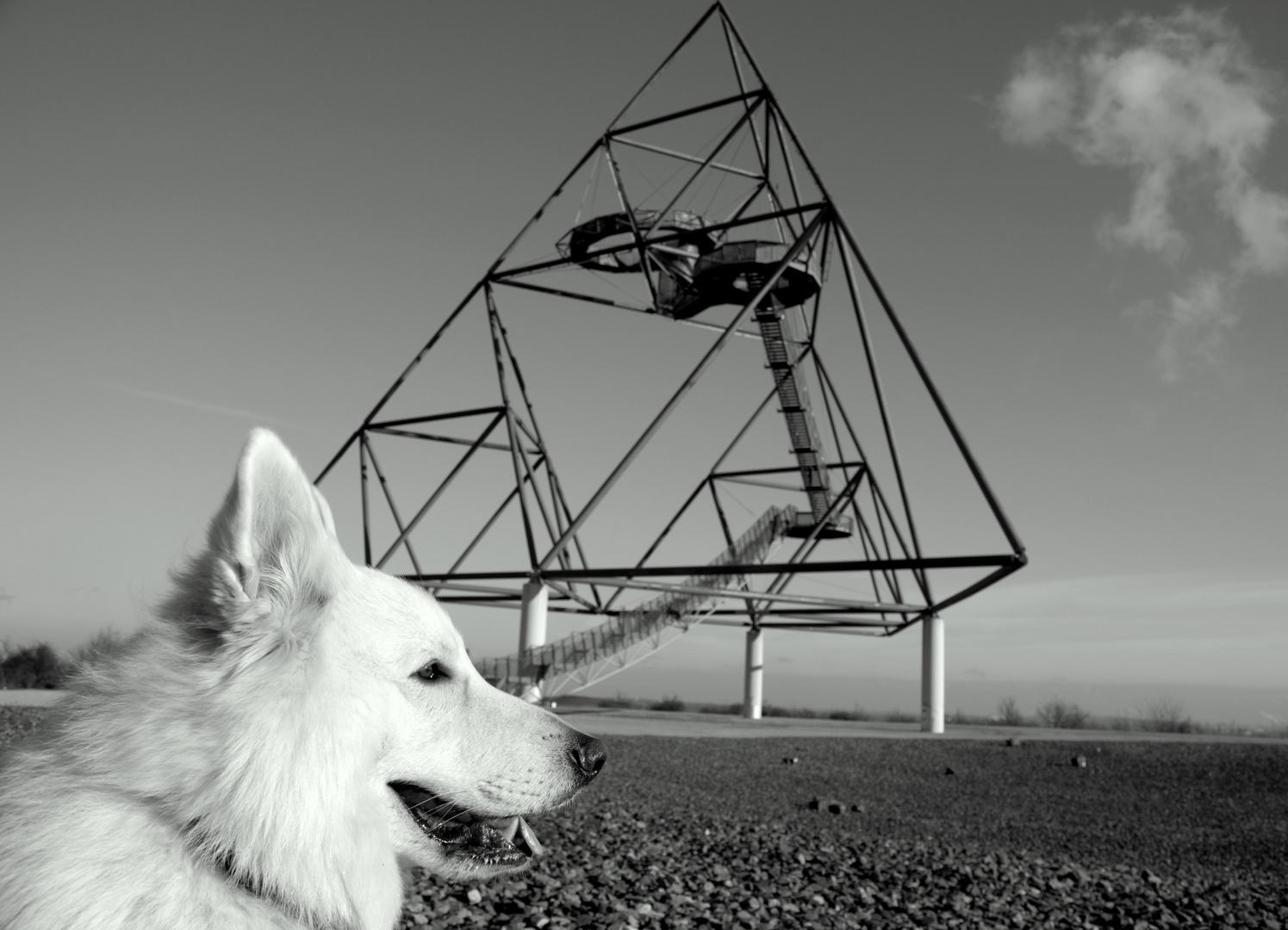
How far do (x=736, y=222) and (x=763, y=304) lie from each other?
2.72 metres

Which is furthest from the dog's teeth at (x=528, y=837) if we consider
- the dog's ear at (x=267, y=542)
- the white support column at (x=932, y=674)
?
the white support column at (x=932, y=674)

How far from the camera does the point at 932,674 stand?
770 inches

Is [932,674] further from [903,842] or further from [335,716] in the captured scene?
[335,716]

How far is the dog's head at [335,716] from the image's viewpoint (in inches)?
82.0

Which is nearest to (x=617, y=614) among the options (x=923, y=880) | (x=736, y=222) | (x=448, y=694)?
(x=736, y=222)

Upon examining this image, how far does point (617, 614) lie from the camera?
2014 cm

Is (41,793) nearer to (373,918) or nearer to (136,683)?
(136,683)

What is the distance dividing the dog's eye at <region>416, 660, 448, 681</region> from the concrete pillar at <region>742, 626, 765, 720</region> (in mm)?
21018

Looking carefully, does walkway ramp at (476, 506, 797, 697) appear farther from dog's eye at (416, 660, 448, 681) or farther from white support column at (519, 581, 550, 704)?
dog's eye at (416, 660, 448, 681)

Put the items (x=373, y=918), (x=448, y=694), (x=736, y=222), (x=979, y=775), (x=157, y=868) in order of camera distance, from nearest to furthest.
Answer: (x=157, y=868) < (x=373, y=918) < (x=448, y=694) < (x=979, y=775) < (x=736, y=222)

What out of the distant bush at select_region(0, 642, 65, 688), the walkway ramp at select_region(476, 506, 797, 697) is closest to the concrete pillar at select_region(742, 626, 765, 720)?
the walkway ramp at select_region(476, 506, 797, 697)

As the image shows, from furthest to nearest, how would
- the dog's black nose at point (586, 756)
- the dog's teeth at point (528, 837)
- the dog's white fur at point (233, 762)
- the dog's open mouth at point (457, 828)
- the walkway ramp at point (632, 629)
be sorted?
the walkway ramp at point (632, 629), the dog's teeth at point (528, 837), the dog's black nose at point (586, 756), the dog's open mouth at point (457, 828), the dog's white fur at point (233, 762)

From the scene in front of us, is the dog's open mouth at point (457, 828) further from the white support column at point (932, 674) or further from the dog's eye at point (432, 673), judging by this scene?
the white support column at point (932, 674)

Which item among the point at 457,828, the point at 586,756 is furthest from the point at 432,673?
the point at 586,756
